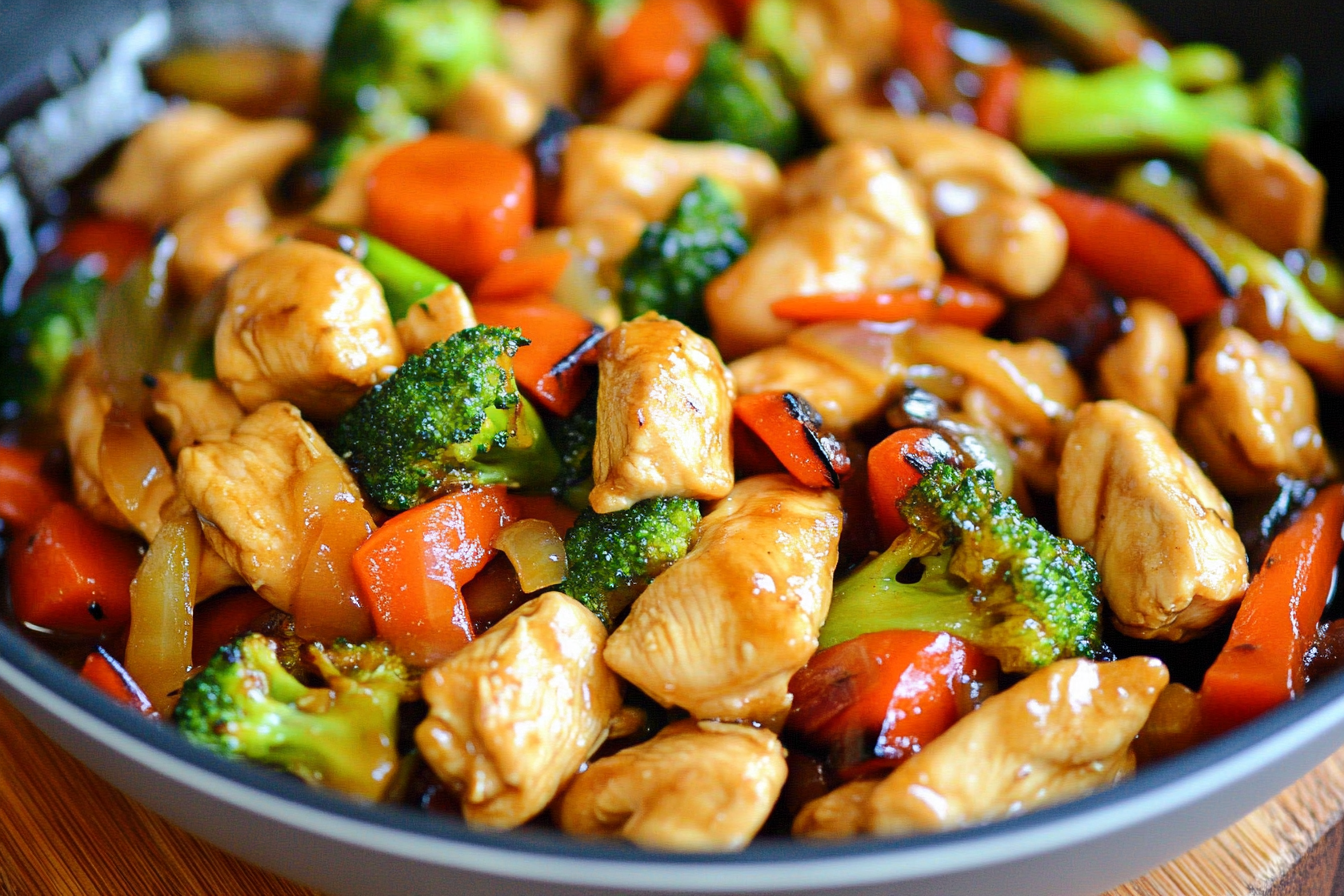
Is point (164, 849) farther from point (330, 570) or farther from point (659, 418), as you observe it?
point (659, 418)

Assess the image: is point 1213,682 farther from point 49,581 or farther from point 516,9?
point 516,9

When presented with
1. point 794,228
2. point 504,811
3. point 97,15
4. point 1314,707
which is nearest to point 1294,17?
point 794,228

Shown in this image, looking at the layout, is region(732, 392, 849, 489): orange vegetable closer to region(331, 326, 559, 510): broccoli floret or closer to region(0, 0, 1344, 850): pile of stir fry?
region(0, 0, 1344, 850): pile of stir fry

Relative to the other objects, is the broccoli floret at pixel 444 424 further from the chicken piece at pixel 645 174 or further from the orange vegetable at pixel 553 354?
the chicken piece at pixel 645 174

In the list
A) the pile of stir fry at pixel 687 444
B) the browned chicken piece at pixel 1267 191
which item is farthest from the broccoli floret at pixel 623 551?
the browned chicken piece at pixel 1267 191

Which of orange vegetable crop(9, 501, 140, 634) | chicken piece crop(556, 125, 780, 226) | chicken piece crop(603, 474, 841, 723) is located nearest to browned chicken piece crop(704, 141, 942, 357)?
chicken piece crop(556, 125, 780, 226)
